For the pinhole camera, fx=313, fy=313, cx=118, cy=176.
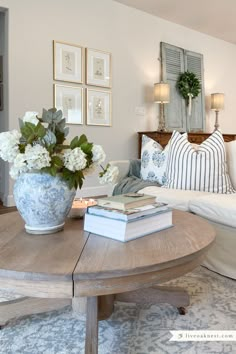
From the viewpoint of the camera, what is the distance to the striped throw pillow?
2242mm

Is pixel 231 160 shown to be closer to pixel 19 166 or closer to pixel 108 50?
pixel 19 166

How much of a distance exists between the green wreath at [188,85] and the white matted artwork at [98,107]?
139 centimetres

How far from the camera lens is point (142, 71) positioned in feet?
15.3

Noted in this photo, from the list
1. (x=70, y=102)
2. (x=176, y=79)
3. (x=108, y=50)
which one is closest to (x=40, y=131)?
(x=70, y=102)

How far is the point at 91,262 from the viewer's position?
829 mm

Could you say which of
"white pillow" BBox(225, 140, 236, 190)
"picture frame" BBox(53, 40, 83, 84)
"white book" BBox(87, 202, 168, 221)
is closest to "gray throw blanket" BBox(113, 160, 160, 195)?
"white pillow" BBox(225, 140, 236, 190)

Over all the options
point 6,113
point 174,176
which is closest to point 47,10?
point 6,113

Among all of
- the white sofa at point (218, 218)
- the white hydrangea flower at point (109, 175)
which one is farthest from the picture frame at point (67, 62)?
the white hydrangea flower at point (109, 175)

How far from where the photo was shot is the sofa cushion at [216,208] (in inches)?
69.7

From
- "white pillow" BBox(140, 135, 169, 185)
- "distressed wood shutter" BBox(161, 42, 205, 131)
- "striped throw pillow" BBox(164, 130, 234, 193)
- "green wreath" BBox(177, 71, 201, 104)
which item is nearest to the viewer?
"striped throw pillow" BBox(164, 130, 234, 193)

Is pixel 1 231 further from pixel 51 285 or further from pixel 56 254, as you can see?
pixel 51 285

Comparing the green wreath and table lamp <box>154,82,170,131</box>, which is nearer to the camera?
table lamp <box>154,82,170,131</box>

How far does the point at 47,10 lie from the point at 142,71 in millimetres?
1588

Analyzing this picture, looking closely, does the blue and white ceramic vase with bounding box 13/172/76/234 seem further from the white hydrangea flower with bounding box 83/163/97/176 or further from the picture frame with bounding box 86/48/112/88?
the picture frame with bounding box 86/48/112/88
